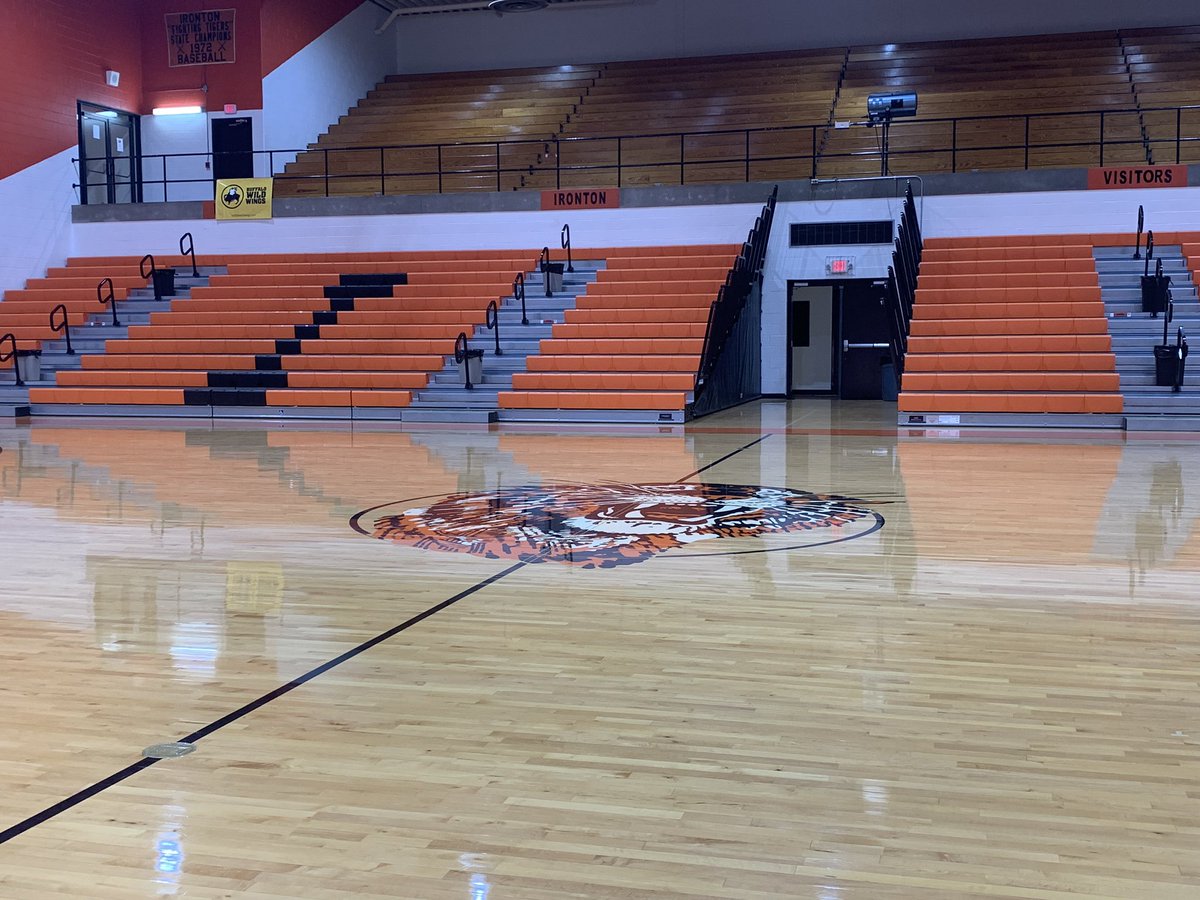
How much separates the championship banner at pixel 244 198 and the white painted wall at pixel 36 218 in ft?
8.46

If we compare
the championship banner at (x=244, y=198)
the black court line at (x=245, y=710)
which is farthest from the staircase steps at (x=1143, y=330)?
the championship banner at (x=244, y=198)

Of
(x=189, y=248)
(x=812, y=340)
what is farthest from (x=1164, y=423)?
(x=189, y=248)

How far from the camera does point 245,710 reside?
329 centimetres

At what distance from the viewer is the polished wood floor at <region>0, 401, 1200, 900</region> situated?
7.63 feet

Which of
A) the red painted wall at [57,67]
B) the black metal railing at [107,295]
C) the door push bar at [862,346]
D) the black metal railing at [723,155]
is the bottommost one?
the door push bar at [862,346]

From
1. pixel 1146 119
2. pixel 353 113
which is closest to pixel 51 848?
pixel 1146 119

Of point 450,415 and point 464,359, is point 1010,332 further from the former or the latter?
point 450,415

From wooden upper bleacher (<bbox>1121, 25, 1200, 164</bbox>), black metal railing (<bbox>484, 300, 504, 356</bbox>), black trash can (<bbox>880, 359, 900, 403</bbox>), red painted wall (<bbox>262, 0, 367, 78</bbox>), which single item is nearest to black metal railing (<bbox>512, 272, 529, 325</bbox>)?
black metal railing (<bbox>484, 300, 504, 356</bbox>)

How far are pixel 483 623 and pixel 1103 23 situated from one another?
2129 centimetres

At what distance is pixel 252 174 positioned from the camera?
1992 cm

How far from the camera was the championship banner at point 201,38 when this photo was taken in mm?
19859

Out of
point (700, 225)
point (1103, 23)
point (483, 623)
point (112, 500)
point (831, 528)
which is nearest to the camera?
point (483, 623)

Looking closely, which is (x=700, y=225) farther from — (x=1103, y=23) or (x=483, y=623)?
(x=483, y=623)

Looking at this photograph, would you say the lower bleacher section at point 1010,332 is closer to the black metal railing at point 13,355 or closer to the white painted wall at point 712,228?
the white painted wall at point 712,228
